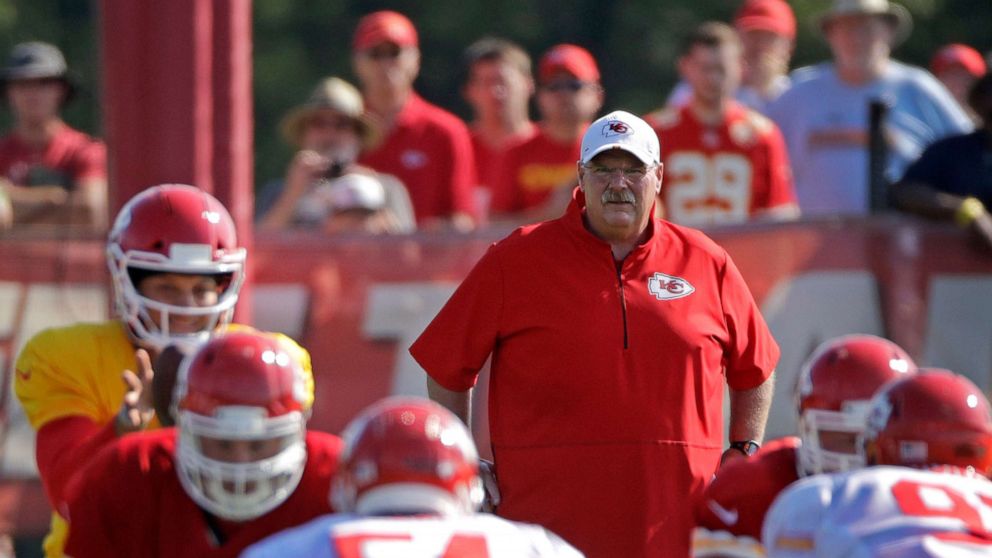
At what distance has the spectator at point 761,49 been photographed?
11.0 m

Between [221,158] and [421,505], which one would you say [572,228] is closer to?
[421,505]

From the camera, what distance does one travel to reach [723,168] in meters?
9.65

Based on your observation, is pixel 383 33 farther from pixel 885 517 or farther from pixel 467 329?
pixel 885 517

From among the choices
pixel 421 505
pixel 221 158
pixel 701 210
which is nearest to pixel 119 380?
pixel 421 505

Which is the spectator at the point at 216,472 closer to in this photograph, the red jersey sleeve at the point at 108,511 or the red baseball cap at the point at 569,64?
the red jersey sleeve at the point at 108,511

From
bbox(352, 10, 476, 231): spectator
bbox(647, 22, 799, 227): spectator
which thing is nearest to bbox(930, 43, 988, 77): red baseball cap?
bbox(647, 22, 799, 227): spectator

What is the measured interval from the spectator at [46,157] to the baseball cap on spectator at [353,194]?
1.12 meters

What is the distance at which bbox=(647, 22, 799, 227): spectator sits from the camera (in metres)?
9.59

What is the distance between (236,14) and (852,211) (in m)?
3.22

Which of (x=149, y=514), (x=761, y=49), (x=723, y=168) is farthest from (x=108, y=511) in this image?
(x=761, y=49)

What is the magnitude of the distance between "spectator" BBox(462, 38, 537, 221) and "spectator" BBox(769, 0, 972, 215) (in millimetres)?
1351

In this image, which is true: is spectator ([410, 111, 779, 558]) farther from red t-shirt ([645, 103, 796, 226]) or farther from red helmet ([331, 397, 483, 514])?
red t-shirt ([645, 103, 796, 226])

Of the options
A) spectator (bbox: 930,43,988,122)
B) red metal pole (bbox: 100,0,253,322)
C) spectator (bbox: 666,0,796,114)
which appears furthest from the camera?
spectator (bbox: 930,43,988,122)

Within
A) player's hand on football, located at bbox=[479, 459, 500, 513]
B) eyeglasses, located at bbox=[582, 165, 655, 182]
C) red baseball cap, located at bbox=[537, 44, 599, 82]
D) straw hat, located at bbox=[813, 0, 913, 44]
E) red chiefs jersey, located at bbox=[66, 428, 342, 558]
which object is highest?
straw hat, located at bbox=[813, 0, 913, 44]
